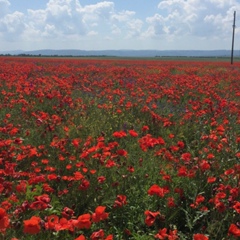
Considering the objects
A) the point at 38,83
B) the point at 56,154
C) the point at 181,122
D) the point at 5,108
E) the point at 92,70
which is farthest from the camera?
the point at 92,70

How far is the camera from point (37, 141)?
5.36m

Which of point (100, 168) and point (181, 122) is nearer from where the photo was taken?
point (100, 168)

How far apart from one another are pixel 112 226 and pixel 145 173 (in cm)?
93

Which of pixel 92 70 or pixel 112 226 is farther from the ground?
pixel 92 70

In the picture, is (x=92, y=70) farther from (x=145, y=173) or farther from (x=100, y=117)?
(x=145, y=173)

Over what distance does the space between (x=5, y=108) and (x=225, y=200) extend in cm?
526

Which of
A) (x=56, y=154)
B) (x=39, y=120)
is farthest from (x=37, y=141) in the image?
(x=56, y=154)

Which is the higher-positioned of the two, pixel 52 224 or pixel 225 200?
pixel 52 224

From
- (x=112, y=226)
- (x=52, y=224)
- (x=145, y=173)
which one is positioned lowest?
(x=112, y=226)

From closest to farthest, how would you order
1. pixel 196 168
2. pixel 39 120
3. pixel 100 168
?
pixel 196 168 → pixel 100 168 → pixel 39 120

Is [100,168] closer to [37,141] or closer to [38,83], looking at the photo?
[37,141]

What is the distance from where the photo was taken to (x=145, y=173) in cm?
414

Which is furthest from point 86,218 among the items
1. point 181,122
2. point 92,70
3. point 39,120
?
point 92,70

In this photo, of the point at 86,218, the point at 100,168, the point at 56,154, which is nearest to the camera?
the point at 86,218
